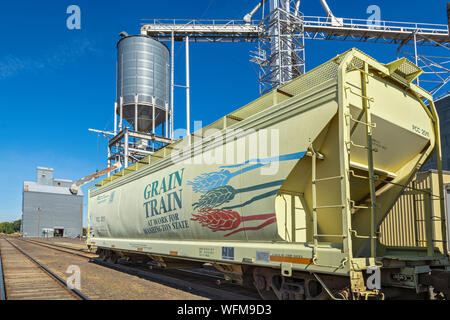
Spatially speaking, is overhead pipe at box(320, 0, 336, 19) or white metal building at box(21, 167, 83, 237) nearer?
overhead pipe at box(320, 0, 336, 19)

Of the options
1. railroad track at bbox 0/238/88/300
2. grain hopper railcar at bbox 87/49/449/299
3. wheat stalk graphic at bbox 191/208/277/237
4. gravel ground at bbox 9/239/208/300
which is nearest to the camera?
grain hopper railcar at bbox 87/49/449/299

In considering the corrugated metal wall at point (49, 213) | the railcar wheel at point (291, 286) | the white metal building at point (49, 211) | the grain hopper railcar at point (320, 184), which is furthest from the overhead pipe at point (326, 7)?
the white metal building at point (49, 211)

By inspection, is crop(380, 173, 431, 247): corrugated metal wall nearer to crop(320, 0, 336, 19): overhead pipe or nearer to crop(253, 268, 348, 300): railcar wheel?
crop(253, 268, 348, 300): railcar wheel

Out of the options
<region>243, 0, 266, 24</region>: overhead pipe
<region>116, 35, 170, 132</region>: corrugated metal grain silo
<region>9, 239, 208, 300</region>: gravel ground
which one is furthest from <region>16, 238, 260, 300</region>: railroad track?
<region>243, 0, 266, 24</region>: overhead pipe

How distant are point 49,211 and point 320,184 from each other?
3873 inches

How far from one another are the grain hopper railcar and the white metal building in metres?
89.0

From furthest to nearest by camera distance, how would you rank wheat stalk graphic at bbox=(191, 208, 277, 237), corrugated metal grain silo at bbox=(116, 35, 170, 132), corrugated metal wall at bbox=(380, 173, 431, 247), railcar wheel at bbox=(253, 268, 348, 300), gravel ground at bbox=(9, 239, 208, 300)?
corrugated metal grain silo at bbox=(116, 35, 170, 132) → corrugated metal wall at bbox=(380, 173, 431, 247) → gravel ground at bbox=(9, 239, 208, 300) → wheat stalk graphic at bbox=(191, 208, 277, 237) → railcar wheel at bbox=(253, 268, 348, 300)

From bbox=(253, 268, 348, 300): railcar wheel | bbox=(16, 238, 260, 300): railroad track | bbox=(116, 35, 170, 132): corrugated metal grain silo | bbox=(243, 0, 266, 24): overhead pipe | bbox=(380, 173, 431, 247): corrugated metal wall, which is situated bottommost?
bbox=(16, 238, 260, 300): railroad track

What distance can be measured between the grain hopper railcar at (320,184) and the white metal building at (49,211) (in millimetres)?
88996

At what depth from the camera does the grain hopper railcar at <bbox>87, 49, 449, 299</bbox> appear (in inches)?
221

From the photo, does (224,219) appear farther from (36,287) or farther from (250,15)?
(250,15)

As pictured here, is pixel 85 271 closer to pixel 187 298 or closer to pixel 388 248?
pixel 187 298

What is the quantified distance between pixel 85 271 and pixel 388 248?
1075 cm
